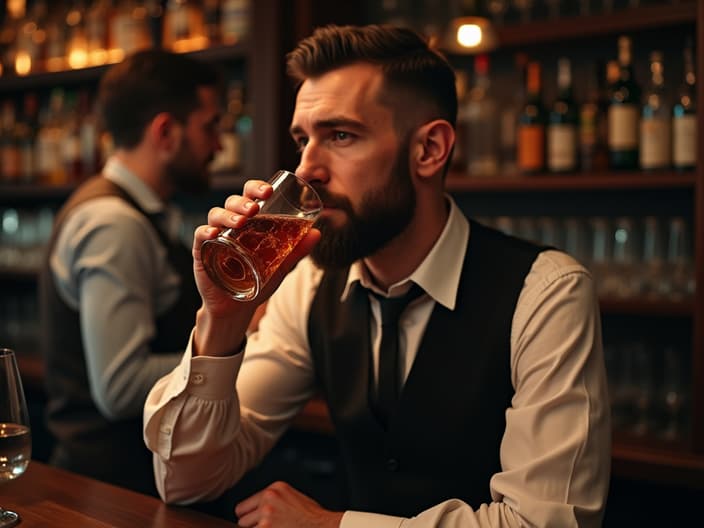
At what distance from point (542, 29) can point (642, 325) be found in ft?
3.15

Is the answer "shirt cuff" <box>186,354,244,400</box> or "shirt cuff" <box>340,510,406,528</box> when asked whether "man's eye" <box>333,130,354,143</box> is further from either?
"shirt cuff" <box>340,510,406,528</box>

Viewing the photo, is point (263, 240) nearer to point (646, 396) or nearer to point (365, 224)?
point (365, 224)

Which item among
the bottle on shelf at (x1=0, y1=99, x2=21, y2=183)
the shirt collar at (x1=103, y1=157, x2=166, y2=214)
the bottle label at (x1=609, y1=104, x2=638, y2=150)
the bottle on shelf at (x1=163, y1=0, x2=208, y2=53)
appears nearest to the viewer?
the shirt collar at (x1=103, y1=157, x2=166, y2=214)

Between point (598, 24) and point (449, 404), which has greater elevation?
point (598, 24)

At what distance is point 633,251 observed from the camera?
242 centimetres

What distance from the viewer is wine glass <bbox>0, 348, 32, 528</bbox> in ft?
3.54

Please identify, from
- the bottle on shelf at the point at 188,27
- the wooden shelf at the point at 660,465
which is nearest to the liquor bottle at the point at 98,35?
the bottle on shelf at the point at 188,27

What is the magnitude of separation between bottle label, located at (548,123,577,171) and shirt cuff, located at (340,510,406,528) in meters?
1.48

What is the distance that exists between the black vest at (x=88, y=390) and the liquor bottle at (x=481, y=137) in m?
1.00

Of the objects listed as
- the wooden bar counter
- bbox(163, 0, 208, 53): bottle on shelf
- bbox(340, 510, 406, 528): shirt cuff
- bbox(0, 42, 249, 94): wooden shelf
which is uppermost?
bbox(163, 0, 208, 53): bottle on shelf

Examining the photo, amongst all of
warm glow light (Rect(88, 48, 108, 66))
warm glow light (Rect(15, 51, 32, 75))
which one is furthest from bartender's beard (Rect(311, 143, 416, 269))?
warm glow light (Rect(15, 51, 32, 75))

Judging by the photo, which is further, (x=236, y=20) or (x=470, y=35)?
(x=236, y=20)

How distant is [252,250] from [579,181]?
1499 millimetres

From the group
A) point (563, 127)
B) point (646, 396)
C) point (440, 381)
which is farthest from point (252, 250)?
point (646, 396)
